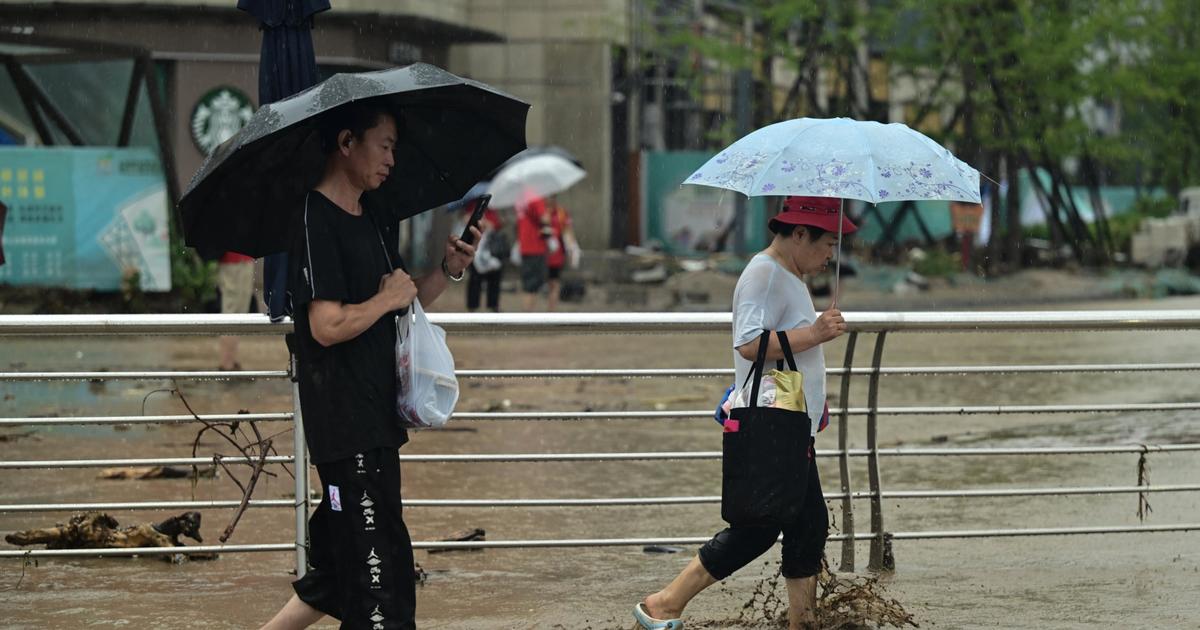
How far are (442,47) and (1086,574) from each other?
25250 millimetres

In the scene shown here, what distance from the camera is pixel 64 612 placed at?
640 centimetres

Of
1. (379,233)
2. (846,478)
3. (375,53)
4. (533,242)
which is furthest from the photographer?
(375,53)

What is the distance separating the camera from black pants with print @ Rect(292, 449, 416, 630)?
462cm

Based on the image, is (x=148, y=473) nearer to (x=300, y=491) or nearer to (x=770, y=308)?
(x=300, y=491)

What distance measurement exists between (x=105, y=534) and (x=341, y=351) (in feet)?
10.7

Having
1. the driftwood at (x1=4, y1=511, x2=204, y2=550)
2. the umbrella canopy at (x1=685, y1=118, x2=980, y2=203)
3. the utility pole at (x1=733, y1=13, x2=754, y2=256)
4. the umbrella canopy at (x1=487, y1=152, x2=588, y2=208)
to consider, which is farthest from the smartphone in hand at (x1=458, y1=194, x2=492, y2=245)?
the utility pole at (x1=733, y1=13, x2=754, y2=256)

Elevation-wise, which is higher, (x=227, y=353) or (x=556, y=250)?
(x=556, y=250)

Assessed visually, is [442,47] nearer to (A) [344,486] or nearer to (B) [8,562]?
(B) [8,562]

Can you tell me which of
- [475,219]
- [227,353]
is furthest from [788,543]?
[227,353]

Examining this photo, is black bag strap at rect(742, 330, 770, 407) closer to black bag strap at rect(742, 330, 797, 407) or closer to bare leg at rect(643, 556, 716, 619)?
black bag strap at rect(742, 330, 797, 407)

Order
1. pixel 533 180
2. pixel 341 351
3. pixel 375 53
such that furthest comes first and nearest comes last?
pixel 375 53 < pixel 533 180 < pixel 341 351

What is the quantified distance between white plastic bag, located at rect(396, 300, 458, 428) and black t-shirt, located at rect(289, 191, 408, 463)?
4 centimetres

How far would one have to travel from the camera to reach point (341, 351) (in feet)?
15.0

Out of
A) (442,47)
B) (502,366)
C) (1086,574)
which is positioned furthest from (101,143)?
(1086,574)
